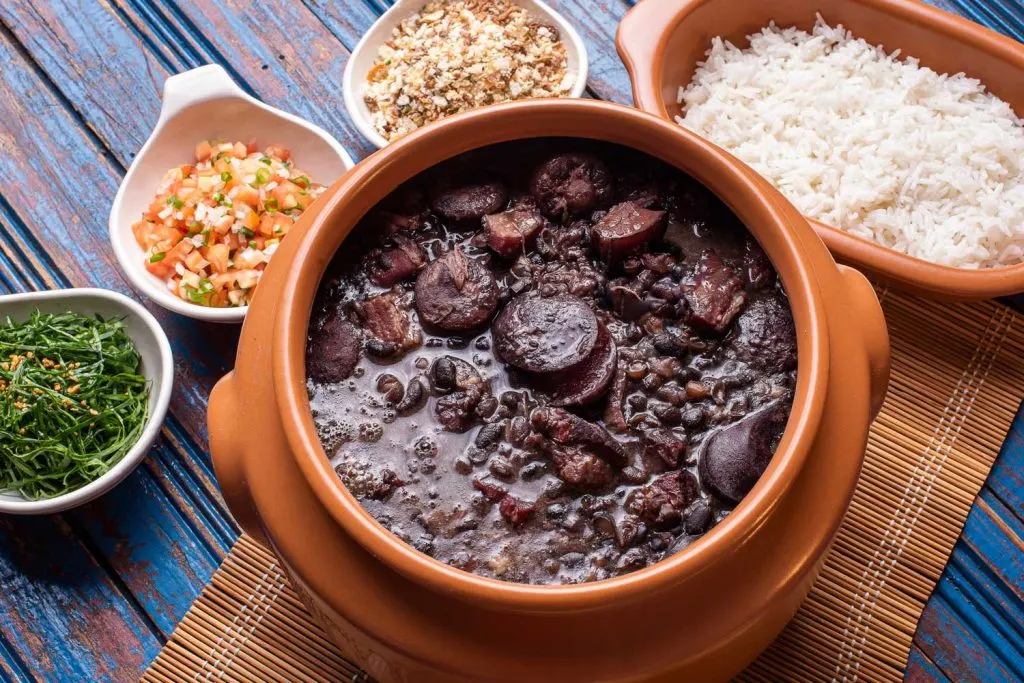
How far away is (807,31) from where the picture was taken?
2482 mm

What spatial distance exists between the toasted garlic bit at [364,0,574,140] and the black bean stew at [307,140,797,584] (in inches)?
29.4

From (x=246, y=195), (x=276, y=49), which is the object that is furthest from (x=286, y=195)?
(x=276, y=49)

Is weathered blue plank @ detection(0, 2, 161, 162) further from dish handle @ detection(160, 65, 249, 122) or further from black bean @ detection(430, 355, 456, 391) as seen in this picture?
black bean @ detection(430, 355, 456, 391)

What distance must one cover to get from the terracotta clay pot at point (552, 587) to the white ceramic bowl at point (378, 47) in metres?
0.82

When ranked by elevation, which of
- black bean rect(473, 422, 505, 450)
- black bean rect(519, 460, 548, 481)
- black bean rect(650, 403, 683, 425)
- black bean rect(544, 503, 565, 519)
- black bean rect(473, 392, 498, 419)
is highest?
black bean rect(650, 403, 683, 425)

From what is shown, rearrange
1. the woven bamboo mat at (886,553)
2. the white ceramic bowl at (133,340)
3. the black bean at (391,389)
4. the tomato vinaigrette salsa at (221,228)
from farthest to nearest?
the tomato vinaigrette salsa at (221,228)
the white ceramic bowl at (133,340)
the woven bamboo mat at (886,553)
the black bean at (391,389)

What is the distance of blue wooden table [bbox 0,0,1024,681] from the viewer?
203 centimetres

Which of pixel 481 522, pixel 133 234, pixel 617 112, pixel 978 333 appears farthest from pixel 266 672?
pixel 978 333

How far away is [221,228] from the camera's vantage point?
2217 mm

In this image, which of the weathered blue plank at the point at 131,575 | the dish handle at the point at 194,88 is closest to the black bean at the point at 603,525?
the weathered blue plank at the point at 131,575

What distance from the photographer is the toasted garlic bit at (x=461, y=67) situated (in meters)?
2.32

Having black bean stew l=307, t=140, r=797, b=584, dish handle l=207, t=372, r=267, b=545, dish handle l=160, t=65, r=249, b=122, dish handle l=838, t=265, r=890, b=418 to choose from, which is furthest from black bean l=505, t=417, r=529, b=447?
dish handle l=160, t=65, r=249, b=122

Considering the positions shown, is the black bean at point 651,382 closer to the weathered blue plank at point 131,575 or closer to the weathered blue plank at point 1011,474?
the weathered blue plank at point 1011,474

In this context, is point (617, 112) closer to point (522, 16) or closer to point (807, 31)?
point (522, 16)
